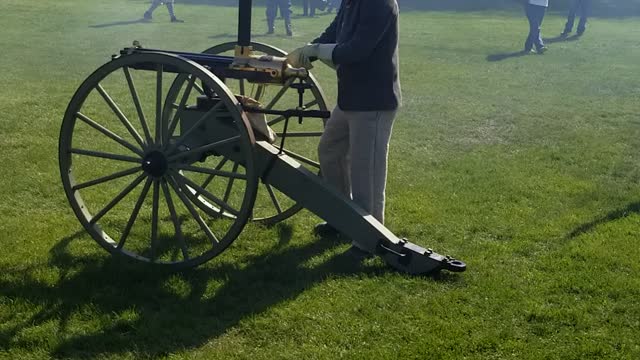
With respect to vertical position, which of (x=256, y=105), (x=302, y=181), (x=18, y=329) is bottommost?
(x=18, y=329)

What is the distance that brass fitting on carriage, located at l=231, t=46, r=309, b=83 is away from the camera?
4.41 m

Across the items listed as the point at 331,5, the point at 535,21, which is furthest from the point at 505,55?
the point at 331,5

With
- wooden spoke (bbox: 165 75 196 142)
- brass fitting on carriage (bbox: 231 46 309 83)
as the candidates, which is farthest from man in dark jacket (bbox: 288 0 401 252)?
wooden spoke (bbox: 165 75 196 142)

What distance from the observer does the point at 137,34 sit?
17.5m

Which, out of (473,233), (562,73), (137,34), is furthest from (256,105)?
(137,34)

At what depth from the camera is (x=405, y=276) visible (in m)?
4.47

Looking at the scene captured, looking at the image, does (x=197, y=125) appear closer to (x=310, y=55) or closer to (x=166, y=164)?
(x=166, y=164)

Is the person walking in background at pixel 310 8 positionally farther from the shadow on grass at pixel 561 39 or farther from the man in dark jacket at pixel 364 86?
the man in dark jacket at pixel 364 86

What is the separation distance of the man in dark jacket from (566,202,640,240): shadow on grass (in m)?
1.54

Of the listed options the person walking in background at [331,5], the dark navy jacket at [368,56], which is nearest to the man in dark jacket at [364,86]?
the dark navy jacket at [368,56]

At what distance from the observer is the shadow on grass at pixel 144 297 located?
370 centimetres

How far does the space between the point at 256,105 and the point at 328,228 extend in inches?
46.5

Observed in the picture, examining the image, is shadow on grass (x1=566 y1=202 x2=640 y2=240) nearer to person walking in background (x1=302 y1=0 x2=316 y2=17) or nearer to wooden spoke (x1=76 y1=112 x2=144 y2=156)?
wooden spoke (x1=76 y1=112 x2=144 y2=156)

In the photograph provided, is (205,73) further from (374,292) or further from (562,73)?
(562,73)
